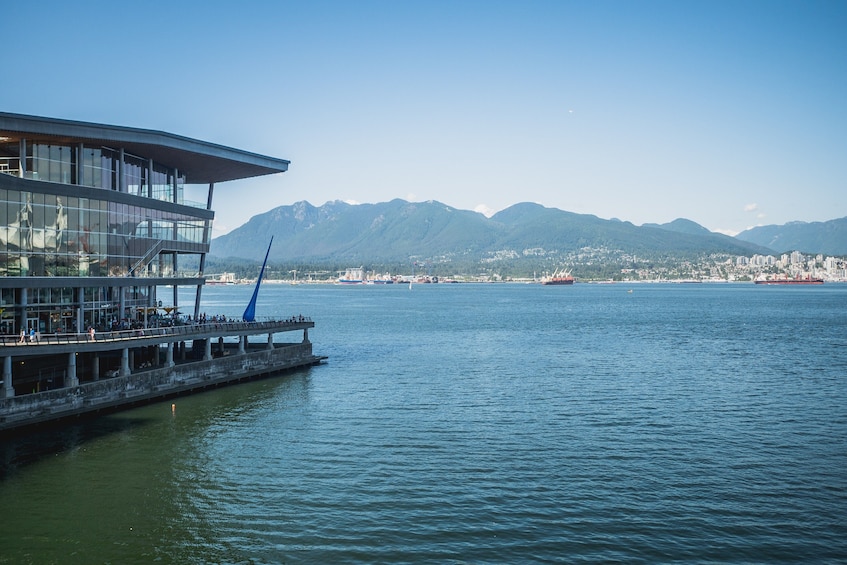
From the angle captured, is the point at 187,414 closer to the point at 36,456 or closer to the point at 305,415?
the point at 305,415

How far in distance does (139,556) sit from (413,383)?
34.0 meters

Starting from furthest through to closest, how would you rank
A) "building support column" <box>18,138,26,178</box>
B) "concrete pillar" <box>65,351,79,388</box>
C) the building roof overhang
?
"building support column" <box>18,138,26,178</box>, the building roof overhang, "concrete pillar" <box>65,351,79,388</box>

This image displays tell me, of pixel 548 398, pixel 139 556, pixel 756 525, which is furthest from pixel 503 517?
pixel 548 398

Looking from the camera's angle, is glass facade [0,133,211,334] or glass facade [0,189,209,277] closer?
glass facade [0,189,209,277]

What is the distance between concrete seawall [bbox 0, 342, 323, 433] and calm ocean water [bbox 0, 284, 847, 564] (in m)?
1.42

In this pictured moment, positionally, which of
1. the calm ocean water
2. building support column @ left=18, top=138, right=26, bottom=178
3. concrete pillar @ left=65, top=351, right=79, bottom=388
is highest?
building support column @ left=18, top=138, right=26, bottom=178

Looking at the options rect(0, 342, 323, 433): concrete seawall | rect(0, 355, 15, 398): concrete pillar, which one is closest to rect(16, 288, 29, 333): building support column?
rect(0, 342, 323, 433): concrete seawall

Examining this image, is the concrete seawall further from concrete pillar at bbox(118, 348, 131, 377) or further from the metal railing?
the metal railing

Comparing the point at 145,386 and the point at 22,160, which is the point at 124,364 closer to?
the point at 145,386

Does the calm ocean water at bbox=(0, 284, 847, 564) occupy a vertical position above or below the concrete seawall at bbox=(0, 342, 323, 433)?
below

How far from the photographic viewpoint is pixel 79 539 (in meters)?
24.2

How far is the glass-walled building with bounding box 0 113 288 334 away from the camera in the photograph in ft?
147

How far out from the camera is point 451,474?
31.4 meters

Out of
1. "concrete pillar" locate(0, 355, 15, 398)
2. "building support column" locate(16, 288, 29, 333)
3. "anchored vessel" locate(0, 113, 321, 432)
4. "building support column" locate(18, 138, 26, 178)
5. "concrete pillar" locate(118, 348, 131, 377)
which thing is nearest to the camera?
"concrete pillar" locate(0, 355, 15, 398)
